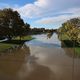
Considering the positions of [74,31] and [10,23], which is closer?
[74,31]

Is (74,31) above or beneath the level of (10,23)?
beneath

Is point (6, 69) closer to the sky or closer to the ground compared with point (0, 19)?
closer to the ground

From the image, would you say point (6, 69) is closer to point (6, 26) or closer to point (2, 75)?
point (2, 75)

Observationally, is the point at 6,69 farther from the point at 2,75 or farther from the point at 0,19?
the point at 0,19

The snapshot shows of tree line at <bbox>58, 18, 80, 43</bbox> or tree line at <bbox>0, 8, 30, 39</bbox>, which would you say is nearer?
tree line at <bbox>58, 18, 80, 43</bbox>

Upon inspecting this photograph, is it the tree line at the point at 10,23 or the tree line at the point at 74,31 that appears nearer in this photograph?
the tree line at the point at 74,31

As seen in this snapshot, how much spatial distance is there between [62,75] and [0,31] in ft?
76.4

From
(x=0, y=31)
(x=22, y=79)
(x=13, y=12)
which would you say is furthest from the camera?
(x=13, y=12)

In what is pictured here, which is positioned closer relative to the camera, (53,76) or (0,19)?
(53,76)

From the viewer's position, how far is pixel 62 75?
→ 13125 mm

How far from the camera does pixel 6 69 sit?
15.0 meters

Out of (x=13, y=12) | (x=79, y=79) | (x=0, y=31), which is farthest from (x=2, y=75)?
(x=13, y=12)

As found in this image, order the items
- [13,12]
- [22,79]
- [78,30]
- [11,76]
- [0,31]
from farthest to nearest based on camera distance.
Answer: [13,12]
[0,31]
[78,30]
[11,76]
[22,79]

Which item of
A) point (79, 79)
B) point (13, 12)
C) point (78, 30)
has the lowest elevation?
point (79, 79)
